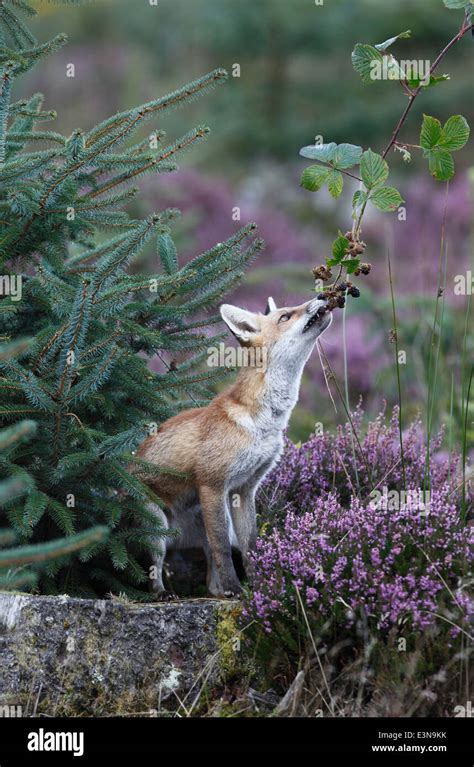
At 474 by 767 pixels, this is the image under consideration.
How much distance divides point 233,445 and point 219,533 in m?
0.42

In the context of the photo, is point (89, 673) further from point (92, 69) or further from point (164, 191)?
point (92, 69)

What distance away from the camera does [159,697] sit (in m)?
3.92

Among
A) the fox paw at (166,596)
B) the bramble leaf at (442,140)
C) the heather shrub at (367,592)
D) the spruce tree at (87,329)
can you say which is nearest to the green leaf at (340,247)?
the bramble leaf at (442,140)

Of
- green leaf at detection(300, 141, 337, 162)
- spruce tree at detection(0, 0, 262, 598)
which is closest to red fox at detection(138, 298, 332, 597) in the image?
spruce tree at detection(0, 0, 262, 598)

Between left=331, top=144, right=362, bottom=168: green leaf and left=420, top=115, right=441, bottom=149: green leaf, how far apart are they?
Result: 283 millimetres

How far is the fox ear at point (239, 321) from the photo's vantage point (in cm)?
479

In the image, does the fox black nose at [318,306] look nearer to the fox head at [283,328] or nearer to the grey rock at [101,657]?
the fox head at [283,328]

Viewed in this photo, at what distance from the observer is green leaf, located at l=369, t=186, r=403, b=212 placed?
4172 mm

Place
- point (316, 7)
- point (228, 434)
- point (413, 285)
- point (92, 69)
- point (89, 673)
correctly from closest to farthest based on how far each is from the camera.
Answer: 1. point (89, 673)
2. point (228, 434)
3. point (413, 285)
4. point (316, 7)
5. point (92, 69)

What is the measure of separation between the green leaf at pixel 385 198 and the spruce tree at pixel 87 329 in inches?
30.1
